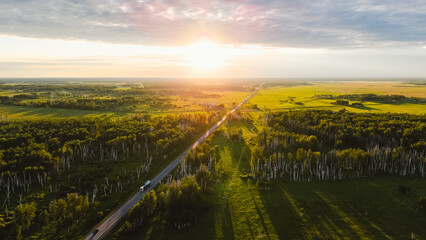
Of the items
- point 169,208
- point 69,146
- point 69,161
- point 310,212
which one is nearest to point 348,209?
point 310,212

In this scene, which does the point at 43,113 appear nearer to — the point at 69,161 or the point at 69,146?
the point at 69,146

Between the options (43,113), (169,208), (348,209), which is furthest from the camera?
(43,113)

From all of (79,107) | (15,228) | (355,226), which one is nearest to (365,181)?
(355,226)

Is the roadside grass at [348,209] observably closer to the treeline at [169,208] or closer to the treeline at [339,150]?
the treeline at [339,150]

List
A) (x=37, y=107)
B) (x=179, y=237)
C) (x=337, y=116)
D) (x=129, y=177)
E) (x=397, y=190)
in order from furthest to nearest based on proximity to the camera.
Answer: (x=37, y=107), (x=337, y=116), (x=129, y=177), (x=397, y=190), (x=179, y=237)

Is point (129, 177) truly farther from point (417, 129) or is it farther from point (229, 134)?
point (417, 129)

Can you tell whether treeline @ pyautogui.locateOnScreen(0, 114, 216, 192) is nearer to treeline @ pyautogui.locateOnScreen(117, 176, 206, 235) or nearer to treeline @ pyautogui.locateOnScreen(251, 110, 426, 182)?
treeline @ pyautogui.locateOnScreen(117, 176, 206, 235)
